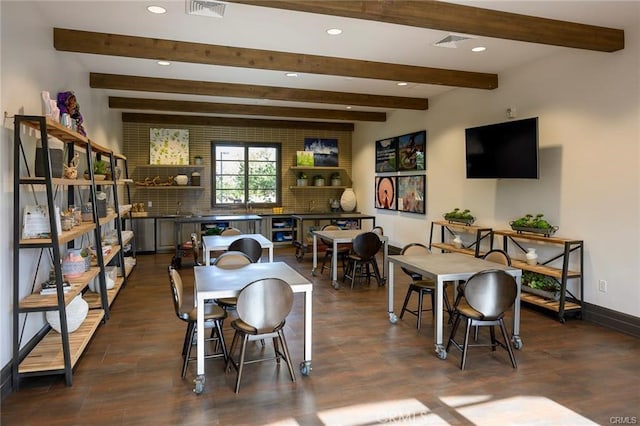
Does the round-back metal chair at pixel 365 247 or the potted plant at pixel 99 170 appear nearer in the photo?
the potted plant at pixel 99 170

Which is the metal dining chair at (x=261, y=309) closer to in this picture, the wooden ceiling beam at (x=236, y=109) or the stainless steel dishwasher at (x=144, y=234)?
the wooden ceiling beam at (x=236, y=109)

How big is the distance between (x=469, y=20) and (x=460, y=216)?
3.23 m

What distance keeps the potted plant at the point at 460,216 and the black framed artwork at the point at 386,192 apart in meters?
1.95

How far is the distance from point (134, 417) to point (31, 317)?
135cm

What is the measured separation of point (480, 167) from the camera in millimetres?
5625

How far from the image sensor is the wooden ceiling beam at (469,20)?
9.52 feet

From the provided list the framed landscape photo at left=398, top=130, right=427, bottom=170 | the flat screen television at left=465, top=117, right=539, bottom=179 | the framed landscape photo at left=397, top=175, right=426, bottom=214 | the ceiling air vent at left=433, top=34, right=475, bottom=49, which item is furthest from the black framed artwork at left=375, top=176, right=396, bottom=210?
the ceiling air vent at left=433, top=34, right=475, bottom=49

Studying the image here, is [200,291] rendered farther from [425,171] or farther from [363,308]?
[425,171]

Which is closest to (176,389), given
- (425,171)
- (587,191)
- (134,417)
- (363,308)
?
(134,417)

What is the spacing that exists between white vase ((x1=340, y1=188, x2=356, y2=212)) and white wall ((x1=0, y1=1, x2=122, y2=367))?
641cm

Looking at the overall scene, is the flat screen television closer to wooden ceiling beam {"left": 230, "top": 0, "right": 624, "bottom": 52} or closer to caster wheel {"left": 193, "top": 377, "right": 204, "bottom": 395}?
wooden ceiling beam {"left": 230, "top": 0, "right": 624, "bottom": 52}

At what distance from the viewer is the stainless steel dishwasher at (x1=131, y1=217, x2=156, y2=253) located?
859 centimetres

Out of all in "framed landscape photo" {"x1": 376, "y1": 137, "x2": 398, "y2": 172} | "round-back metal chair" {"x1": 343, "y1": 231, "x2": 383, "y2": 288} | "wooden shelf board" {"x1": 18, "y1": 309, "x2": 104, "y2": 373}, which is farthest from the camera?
"framed landscape photo" {"x1": 376, "y1": 137, "x2": 398, "y2": 172}

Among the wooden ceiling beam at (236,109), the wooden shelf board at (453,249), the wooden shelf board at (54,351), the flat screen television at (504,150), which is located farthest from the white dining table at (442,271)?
the wooden ceiling beam at (236,109)
